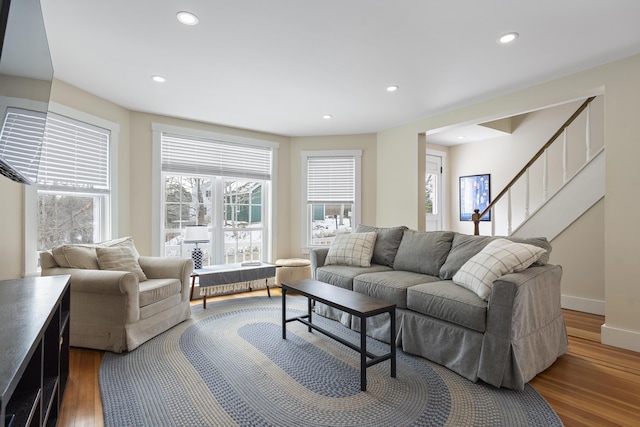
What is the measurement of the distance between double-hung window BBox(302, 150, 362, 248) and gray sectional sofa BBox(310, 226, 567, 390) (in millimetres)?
2113

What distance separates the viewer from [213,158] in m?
4.74

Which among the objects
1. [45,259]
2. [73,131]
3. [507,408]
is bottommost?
[507,408]

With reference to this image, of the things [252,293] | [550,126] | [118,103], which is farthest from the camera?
[550,126]

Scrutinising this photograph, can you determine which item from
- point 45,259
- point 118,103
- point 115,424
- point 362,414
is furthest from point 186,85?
point 362,414

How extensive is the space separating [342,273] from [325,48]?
210 centimetres

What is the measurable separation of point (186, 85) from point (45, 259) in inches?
80.1

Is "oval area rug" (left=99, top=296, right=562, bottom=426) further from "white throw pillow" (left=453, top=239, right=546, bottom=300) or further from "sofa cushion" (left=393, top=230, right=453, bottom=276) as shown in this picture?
"sofa cushion" (left=393, top=230, right=453, bottom=276)

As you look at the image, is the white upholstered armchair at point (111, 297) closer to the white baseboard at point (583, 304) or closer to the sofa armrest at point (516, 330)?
the sofa armrest at point (516, 330)

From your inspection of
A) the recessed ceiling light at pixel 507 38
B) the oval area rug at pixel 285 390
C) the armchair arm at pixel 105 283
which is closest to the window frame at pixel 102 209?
the armchair arm at pixel 105 283

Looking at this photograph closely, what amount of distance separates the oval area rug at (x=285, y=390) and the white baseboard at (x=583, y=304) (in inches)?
94.2

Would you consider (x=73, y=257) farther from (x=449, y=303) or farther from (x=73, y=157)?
(x=449, y=303)

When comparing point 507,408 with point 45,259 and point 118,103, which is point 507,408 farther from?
point 118,103

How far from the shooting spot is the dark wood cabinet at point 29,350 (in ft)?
3.10

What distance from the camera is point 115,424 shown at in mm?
1780
